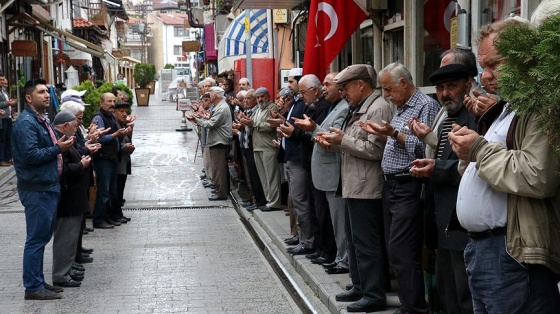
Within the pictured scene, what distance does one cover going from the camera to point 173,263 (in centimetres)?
973

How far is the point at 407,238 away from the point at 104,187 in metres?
6.85

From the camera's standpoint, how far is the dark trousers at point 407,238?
6129 millimetres

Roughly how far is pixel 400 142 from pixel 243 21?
14.3 meters

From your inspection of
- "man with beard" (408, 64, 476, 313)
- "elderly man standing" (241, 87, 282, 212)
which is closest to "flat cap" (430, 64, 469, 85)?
"man with beard" (408, 64, 476, 313)

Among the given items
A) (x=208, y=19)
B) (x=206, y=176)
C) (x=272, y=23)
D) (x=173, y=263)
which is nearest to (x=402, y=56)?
(x=173, y=263)

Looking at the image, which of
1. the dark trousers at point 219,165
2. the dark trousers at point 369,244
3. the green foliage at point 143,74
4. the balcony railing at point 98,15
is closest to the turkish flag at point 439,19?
the dark trousers at point 369,244

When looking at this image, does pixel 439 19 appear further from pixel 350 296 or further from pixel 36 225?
pixel 36 225

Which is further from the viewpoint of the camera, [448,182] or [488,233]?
[448,182]

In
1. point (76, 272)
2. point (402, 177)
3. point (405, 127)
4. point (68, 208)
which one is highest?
point (405, 127)

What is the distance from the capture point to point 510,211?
392 cm

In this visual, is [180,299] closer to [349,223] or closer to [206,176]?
A: [349,223]

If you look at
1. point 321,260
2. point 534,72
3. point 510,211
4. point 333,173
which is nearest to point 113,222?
point 321,260

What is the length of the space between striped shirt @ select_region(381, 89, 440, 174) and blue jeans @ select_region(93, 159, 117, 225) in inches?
258

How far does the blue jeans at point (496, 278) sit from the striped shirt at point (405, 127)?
204 cm
